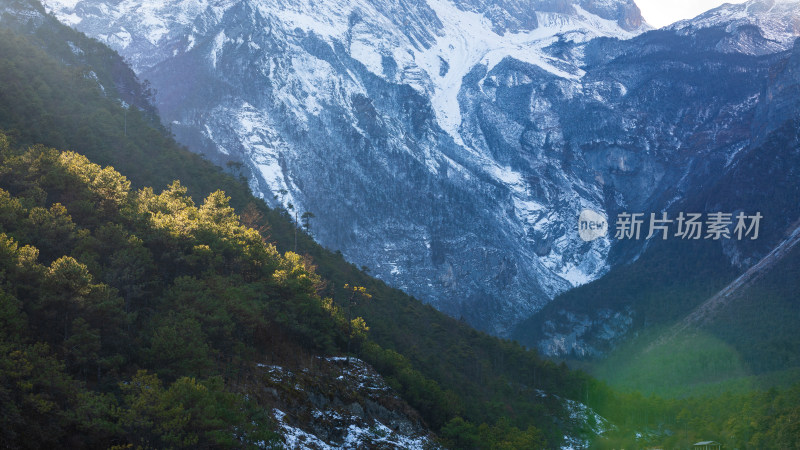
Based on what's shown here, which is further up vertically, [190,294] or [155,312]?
[190,294]

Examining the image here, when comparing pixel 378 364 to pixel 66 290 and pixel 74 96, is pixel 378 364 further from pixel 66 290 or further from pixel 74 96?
pixel 74 96

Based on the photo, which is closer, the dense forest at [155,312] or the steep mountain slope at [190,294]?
the dense forest at [155,312]

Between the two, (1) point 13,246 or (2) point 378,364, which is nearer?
(1) point 13,246

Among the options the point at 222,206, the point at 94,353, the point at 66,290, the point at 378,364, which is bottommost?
the point at 94,353

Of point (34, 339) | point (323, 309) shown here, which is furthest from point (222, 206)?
point (34, 339)

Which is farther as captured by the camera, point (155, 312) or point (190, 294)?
point (190, 294)

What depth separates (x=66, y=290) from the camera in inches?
2263

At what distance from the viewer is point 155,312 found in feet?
223

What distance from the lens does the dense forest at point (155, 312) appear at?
4909cm

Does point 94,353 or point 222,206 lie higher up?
point 222,206

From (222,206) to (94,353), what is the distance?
46.3 meters

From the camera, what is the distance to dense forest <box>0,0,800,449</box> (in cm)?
4909

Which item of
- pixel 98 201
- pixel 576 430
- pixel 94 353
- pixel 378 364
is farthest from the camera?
pixel 576 430

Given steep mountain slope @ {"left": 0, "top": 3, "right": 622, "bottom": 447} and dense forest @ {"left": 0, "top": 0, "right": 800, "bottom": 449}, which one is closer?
dense forest @ {"left": 0, "top": 0, "right": 800, "bottom": 449}
